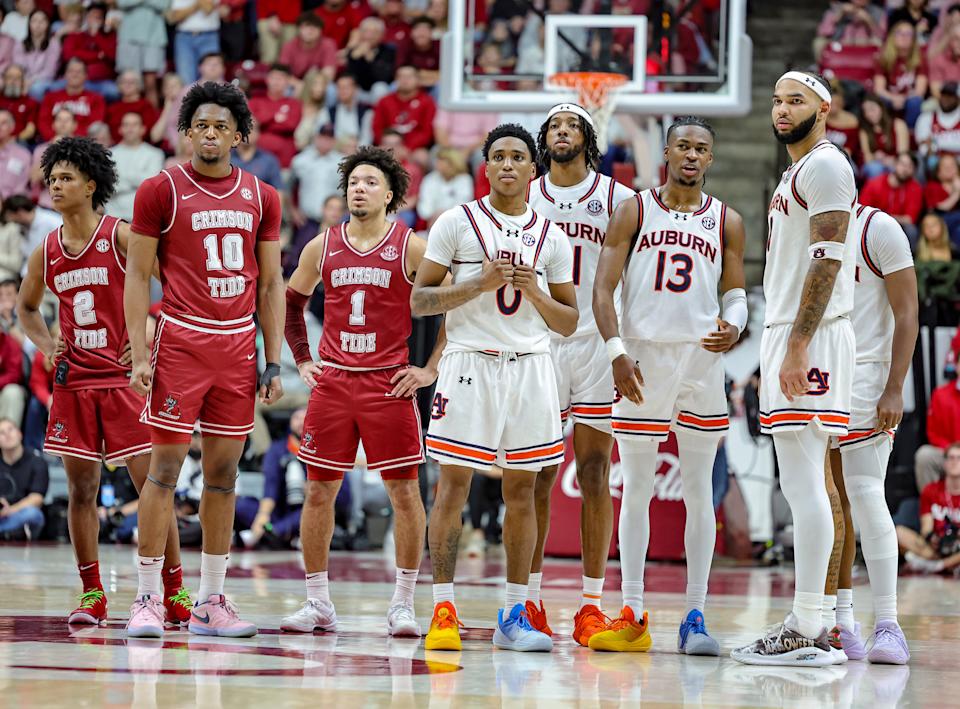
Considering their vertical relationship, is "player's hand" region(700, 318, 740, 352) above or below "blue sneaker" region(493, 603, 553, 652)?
above

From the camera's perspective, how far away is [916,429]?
41.3 feet

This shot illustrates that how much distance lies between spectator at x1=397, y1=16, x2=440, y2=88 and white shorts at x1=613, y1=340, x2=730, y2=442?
11029 millimetres

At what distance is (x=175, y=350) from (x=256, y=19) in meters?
12.6

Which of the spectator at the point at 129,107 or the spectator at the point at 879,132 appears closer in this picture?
the spectator at the point at 879,132

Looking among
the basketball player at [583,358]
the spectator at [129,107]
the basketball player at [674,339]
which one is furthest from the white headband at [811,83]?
the spectator at [129,107]

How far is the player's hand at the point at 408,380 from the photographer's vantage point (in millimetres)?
6770

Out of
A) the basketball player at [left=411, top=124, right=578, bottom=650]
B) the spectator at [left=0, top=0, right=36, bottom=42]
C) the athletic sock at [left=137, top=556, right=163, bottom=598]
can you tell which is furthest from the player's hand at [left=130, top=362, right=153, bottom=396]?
the spectator at [left=0, top=0, right=36, bottom=42]

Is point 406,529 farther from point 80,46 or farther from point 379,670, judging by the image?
point 80,46

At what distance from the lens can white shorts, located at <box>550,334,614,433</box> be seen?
6.66 meters

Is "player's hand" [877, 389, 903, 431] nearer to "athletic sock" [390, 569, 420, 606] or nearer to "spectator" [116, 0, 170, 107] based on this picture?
"athletic sock" [390, 569, 420, 606]

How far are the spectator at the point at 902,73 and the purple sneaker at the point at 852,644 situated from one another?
1047 centimetres

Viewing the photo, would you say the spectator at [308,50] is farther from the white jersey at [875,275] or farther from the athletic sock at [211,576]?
the white jersey at [875,275]

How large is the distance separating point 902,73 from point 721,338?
1100cm

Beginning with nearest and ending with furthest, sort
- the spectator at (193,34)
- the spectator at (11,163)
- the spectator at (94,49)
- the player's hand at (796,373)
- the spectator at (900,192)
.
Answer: the player's hand at (796,373) → the spectator at (900,192) → the spectator at (11,163) → the spectator at (193,34) → the spectator at (94,49)
